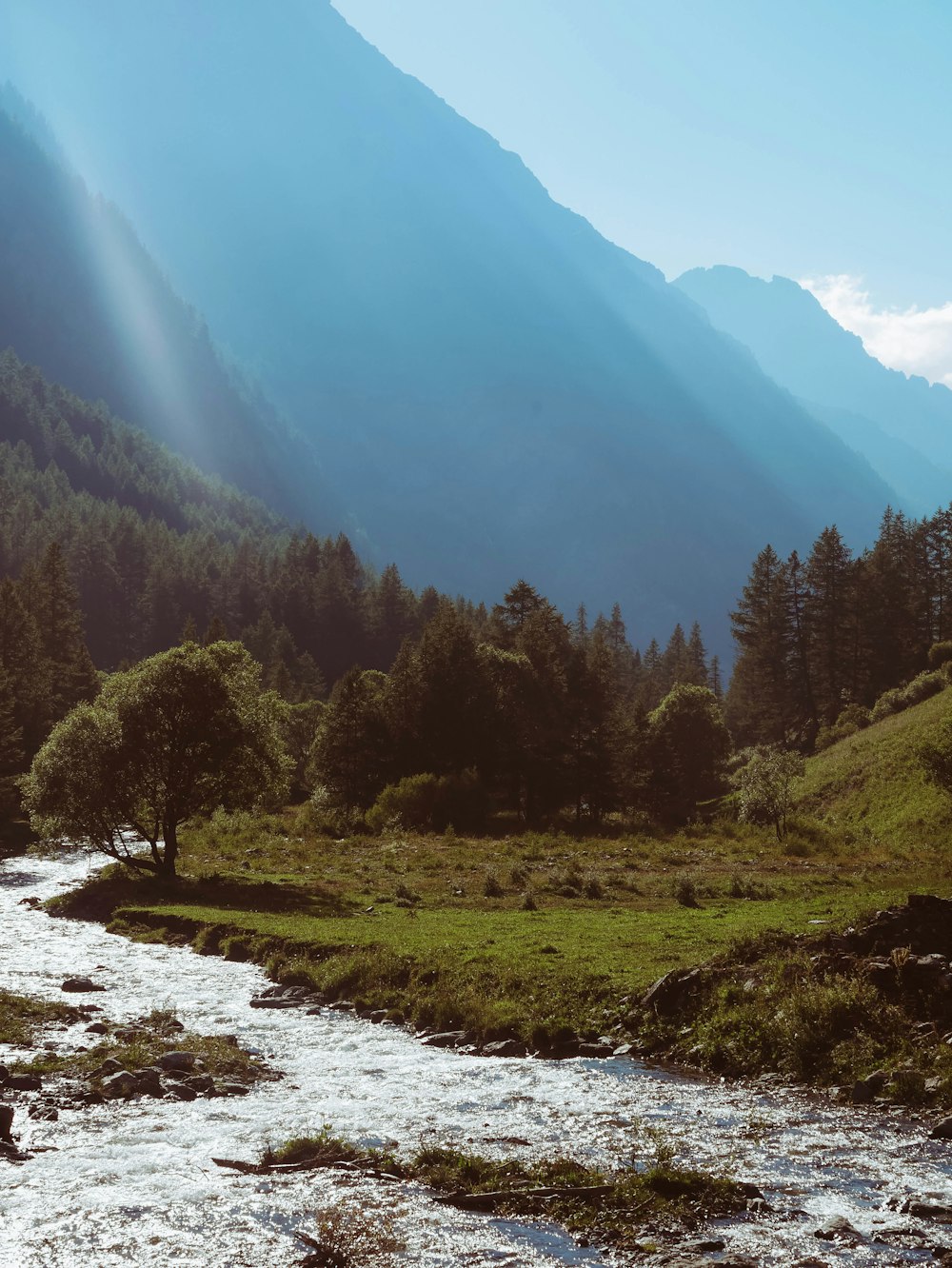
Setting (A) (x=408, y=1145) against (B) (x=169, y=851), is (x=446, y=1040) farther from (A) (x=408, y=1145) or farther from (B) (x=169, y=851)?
(B) (x=169, y=851)

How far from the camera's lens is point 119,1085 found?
19.8 m

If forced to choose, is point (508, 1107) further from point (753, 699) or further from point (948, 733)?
point (753, 699)

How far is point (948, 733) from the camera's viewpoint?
58.9 metres

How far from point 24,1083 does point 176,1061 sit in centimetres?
313

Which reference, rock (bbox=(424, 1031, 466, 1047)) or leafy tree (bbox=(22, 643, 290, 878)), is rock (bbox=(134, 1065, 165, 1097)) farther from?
leafy tree (bbox=(22, 643, 290, 878))

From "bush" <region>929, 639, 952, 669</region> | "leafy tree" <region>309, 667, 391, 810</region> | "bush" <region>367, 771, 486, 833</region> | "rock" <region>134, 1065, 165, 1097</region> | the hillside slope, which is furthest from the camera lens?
"bush" <region>929, 639, 952, 669</region>

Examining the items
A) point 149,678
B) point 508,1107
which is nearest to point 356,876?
point 149,678

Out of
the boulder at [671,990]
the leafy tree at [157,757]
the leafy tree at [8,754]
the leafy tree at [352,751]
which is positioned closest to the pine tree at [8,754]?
the leafy tree at [8,754]

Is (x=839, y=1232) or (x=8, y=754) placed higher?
(x=8, y=754)

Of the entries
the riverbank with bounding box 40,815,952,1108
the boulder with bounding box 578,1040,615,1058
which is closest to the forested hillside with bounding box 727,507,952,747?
the riverbank with bounding box 40,815,952,1108

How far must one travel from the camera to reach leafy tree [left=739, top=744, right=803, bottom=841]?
70.2 meters

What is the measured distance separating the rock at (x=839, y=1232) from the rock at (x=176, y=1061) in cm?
1371

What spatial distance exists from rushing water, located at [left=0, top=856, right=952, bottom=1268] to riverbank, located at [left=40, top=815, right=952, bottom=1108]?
1.63 m

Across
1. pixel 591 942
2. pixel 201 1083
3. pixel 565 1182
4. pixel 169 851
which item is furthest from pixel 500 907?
pixel 565 1182
